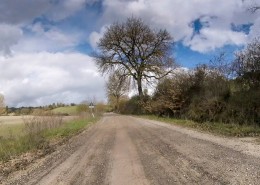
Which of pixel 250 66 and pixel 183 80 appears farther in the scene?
pixel 183 80

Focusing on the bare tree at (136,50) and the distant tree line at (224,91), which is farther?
the bare tree at (136,50)

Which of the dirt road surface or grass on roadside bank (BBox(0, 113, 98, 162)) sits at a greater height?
grass on roadside bank (BBox(0, 113, 98, 162))

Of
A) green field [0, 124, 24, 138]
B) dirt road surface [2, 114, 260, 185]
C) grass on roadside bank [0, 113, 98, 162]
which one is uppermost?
green field [0, 124, 24, 138]

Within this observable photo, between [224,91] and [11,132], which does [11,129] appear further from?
[224,91]

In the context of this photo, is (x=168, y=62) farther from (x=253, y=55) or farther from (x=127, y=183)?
(x=127, y=183)

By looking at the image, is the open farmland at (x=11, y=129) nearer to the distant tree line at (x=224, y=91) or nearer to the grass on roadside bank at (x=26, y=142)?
the grass on roadside bank at (x=26, y=142)

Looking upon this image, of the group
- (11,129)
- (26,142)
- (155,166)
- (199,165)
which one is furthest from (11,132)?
(199,165)

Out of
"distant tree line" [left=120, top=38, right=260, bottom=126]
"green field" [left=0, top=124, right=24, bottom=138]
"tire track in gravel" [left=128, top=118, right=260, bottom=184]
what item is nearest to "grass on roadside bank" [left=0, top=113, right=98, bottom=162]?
"green field" [left=0, top=124, right=24, bottom=138]

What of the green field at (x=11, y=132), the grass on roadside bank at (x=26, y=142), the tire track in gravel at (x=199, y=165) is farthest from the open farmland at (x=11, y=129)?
the tire track in gravel at (x=199, y=165)

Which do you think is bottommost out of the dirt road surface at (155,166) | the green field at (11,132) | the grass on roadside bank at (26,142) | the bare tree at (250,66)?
the dirt road surface at (155,166)

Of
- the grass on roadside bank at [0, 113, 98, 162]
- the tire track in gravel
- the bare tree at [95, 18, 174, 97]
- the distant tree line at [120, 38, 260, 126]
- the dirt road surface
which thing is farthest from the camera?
the bare tree at [95, 18, 174, 97]

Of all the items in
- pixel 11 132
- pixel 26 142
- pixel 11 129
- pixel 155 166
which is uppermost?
pixel 11 129

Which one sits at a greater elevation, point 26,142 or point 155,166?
point 26,142

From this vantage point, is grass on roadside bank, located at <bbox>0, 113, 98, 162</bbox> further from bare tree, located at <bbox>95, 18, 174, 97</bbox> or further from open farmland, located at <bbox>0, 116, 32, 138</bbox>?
bare tree, located at <bbox>95, 18, 174, 97</bbox>
